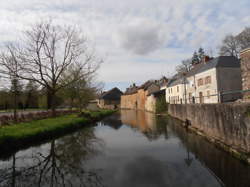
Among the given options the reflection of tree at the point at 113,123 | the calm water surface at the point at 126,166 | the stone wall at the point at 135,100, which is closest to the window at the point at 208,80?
the reflection of tree at the point at 113,123

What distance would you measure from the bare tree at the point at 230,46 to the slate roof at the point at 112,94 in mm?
49487

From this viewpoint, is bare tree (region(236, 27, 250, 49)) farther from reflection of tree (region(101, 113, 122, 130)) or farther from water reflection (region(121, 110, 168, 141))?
reflection of tree (region(101, 113, 122, 130))

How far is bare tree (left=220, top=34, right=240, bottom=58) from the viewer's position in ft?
128

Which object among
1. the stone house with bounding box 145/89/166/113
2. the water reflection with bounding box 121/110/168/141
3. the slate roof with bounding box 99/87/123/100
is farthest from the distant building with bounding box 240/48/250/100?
the slate roof with bounding box 99/87/123/100

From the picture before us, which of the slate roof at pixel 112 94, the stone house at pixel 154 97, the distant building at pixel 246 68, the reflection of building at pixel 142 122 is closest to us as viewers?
the reflection of building at pixel 142 122

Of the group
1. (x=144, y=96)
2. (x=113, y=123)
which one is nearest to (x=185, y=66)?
(x=144, y=96)

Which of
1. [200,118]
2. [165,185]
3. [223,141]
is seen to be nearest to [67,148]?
[165,185]

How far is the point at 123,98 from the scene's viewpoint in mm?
81750

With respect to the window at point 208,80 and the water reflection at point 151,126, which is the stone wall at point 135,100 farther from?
the water reflection at point 151,126

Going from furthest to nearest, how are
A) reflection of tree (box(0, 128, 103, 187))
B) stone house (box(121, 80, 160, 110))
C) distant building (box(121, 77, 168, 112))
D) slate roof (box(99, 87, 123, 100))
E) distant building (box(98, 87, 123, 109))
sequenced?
slate roof (box(99, 87, 123, 100)) → distant building (box(98, 87, 123, 109)) → stone house (box(121, 80, 160, 110)) → distant building (box(121, 77, 168, 112)) → reflection of tree (box(0, 128, 103, 187))

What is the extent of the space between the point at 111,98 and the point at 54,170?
7578 centimetres

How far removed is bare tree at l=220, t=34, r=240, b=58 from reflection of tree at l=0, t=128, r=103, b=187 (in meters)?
37.8

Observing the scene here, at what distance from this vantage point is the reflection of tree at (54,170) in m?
6.58

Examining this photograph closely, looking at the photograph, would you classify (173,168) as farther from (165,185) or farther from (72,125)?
(72,125)
